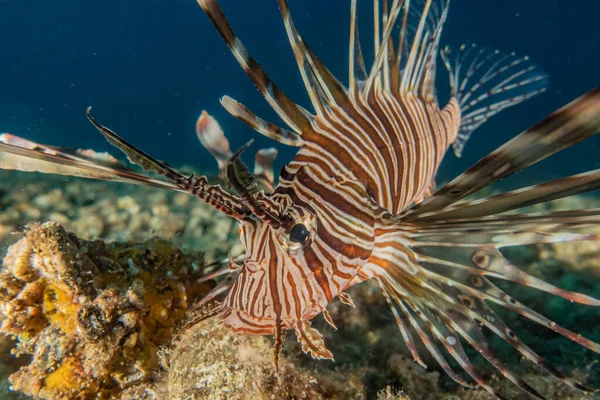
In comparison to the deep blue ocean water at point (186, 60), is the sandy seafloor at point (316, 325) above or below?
below

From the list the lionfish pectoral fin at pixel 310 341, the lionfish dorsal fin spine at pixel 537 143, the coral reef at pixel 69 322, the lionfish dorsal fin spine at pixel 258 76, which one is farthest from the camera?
the coral reef at pixel 69 322

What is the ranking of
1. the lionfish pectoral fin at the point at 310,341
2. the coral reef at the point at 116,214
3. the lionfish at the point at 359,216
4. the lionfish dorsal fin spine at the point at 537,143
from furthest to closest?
the coral reef at the point at 116,214, the lionfish pectoral fin at the point at 310,341, the lionfish at the point at 359,216, the lionfish dorsal fin spine at the point at 537,143

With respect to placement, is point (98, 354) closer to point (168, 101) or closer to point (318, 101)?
A: point (318, 101)

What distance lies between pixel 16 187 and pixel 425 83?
5.70 meters

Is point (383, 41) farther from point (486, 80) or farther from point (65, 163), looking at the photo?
point (486, 80)


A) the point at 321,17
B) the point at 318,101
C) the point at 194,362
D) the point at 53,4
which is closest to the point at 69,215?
the point at 194,362

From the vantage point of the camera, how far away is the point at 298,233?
1.67 m

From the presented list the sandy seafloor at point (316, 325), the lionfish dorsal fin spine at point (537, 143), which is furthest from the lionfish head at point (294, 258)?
the lionfish dorsal fin spine at point (537, 143)

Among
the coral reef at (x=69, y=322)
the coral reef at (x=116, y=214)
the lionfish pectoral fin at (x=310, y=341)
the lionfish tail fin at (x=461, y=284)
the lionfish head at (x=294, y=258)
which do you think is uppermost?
the coral reef at (x=116, y=214)

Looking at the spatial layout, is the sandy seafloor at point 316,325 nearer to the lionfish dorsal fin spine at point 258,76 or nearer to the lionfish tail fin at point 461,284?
the lionfish tail fin at point 461,284

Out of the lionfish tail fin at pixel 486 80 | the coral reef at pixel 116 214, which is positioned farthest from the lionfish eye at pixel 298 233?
the lionfish tail fin at pixel 486 80

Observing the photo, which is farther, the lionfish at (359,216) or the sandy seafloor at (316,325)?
the sandy seafloor at (316,325)

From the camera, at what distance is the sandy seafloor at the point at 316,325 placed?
2.05m

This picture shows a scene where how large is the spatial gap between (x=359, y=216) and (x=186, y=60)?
32.4 metres
